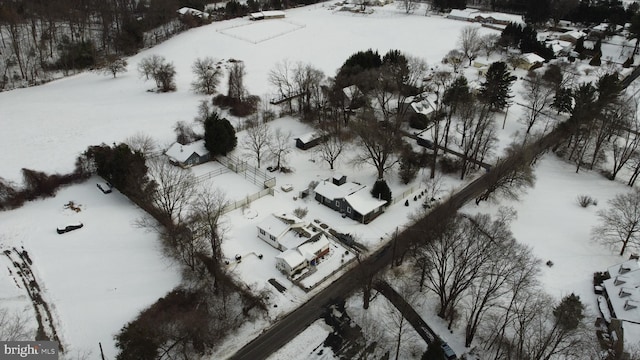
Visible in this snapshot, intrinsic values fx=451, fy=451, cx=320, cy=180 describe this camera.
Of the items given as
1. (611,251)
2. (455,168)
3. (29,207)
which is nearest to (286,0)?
(455,168)

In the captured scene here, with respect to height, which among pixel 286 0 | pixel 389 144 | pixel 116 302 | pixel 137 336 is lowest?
pixel 116 302

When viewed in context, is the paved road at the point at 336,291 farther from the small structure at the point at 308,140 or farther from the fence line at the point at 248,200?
the small structure at the point at 308,140

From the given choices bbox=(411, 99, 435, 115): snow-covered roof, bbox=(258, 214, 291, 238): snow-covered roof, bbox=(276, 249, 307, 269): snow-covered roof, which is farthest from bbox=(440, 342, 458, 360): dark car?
bbox=(411, 99, 435, 115): snow-covered roof

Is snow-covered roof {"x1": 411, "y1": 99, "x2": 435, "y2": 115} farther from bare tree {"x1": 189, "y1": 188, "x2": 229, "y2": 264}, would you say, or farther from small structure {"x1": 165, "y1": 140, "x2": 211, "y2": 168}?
bare tree {"x1": 189, "y1": 188, "x2": 229, "y2": 264}

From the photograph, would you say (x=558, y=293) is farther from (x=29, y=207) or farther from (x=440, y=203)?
(x=29, y=207)

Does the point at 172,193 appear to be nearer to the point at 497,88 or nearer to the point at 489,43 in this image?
the point at 497,88

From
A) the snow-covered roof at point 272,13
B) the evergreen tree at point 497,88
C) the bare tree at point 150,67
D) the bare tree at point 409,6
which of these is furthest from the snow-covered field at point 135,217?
the bare tree at point 409,6
